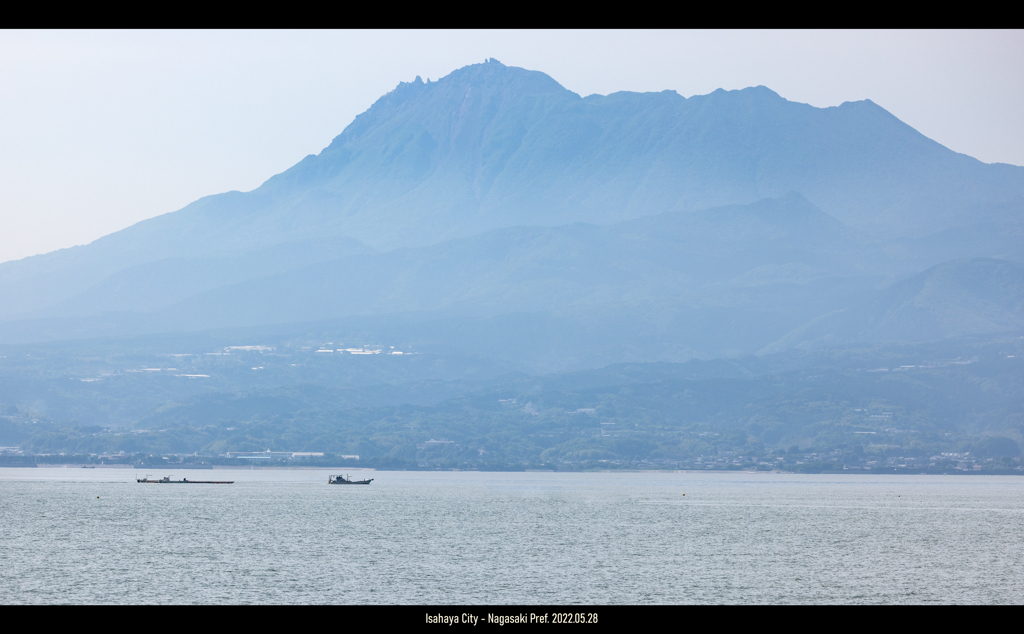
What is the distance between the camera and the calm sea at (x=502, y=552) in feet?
222

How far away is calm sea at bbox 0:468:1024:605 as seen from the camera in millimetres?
67812

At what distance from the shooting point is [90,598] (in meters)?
63.6

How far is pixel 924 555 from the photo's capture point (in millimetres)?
91688

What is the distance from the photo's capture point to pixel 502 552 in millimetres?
89938
